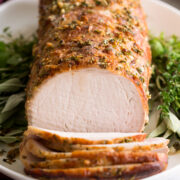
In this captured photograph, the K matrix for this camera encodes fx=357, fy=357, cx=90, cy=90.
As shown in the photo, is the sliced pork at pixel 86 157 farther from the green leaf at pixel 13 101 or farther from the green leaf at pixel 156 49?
the green leaf at pixel 156 49

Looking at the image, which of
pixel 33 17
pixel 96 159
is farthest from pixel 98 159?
pixel 33 17

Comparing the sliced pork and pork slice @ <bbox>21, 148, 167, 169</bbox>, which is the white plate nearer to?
the sliced pork

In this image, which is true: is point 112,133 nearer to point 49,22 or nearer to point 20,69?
point 49,22

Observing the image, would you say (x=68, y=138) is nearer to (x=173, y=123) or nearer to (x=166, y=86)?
(x=173, y=123)

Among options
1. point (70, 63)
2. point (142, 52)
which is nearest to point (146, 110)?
point (142, 52)

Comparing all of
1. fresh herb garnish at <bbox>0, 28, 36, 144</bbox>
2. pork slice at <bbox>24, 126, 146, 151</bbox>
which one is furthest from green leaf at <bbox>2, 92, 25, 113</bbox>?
pork slice at <bbox>24, 126, 146, 151</bbox>

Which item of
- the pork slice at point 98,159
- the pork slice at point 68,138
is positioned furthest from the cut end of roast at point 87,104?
the pork slice at point 98,159
